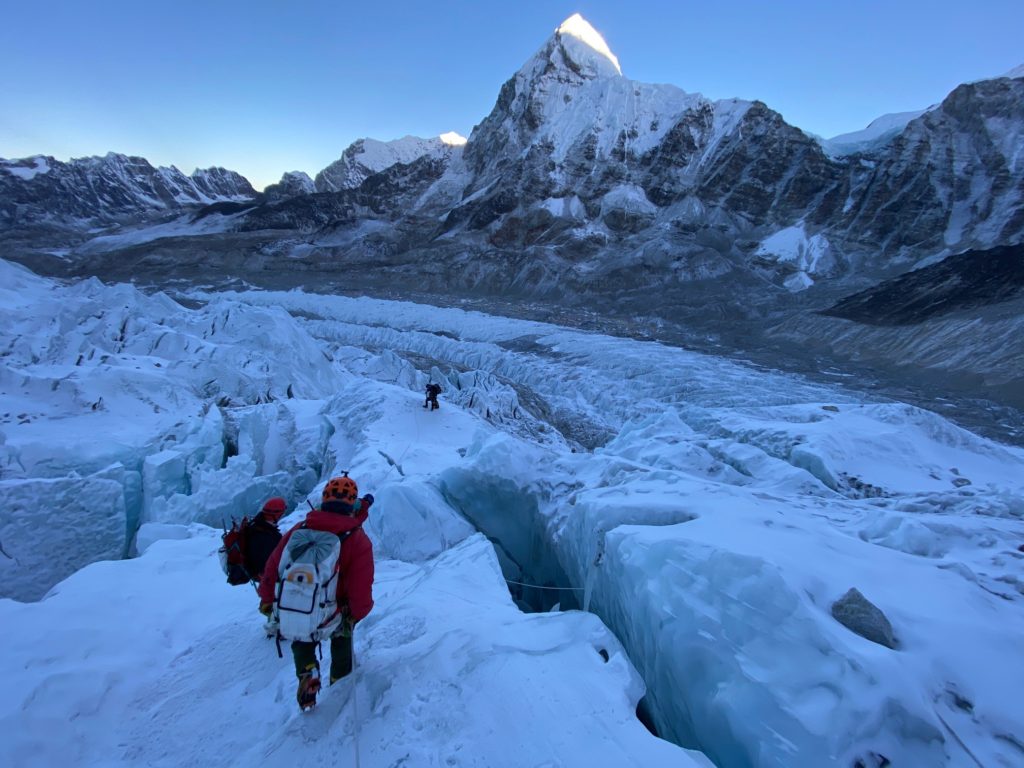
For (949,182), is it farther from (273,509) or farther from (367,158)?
(367,158)

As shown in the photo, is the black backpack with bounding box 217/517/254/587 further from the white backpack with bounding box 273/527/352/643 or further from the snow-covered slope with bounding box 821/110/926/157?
the snow-covered slope with bounding box 821/110/926/157

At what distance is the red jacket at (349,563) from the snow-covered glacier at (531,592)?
2.08 feet

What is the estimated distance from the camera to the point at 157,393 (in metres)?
11.7

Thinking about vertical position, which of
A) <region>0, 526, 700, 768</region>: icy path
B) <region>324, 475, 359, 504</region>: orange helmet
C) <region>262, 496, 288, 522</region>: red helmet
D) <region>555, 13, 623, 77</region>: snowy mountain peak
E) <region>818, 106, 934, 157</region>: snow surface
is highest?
<region>555, 13, 623, 77</region>: snowy mountain peak

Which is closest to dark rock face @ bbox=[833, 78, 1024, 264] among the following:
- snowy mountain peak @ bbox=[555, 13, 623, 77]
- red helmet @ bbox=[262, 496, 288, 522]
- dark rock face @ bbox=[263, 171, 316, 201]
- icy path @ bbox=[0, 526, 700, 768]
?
snowy mountain peak @ bbox=[555, 13, 623, 77]

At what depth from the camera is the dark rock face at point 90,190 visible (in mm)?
92000

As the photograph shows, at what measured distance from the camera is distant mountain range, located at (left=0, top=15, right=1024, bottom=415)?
46.3 metres

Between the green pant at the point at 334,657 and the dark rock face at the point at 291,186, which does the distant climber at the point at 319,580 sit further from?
the dark rock face at the point at 291,186

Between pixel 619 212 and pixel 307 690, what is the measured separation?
66111 mm

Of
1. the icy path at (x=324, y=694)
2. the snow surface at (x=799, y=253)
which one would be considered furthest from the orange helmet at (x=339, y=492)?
the snow surface at (x=799, y=253)

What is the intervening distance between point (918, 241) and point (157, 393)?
191 feet

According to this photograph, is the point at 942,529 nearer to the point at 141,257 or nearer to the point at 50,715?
the point at 50,715

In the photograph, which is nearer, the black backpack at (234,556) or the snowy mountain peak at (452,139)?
the black backpack at (234,556)

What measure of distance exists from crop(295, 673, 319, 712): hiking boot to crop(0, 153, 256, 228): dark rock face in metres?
119
